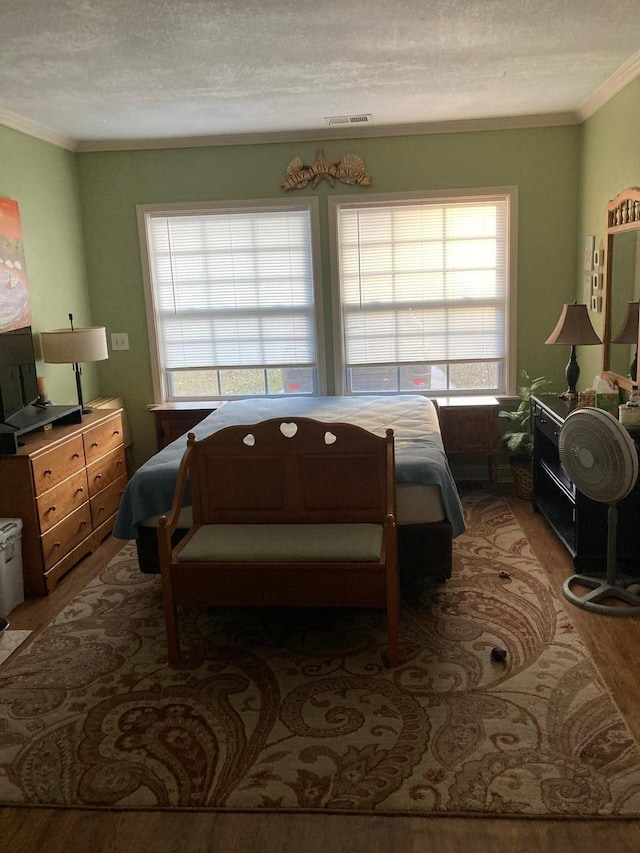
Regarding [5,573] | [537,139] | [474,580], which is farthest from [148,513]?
[537,139]

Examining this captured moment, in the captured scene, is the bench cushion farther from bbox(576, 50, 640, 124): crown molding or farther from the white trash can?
bbox(576, 50, 640, 124): crown molding

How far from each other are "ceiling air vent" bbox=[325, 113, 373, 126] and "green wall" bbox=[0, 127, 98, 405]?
6.36 feet

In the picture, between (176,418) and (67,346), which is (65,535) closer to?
(67,346)

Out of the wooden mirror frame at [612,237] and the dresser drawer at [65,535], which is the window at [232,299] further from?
the wooden mirror frame at [612,237]

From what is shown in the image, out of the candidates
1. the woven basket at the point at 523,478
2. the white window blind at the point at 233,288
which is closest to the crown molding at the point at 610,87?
the white window blind at the point at 233,288

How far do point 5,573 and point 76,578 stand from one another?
0.52 m

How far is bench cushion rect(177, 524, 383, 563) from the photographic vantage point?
276 centimetres

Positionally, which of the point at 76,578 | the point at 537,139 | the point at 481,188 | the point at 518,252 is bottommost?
the point at 76,578

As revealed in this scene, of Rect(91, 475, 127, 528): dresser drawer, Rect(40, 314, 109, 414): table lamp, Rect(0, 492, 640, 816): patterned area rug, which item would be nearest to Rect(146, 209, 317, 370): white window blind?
Rect(40, 314, 109, 414): table lamp

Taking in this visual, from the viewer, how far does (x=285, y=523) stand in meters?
3.14

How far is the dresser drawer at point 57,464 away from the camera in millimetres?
3650

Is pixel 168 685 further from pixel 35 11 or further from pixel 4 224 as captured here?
pixel 4 224

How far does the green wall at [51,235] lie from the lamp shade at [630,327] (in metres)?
3.62

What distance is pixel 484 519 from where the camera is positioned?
A: 15.0 feet
